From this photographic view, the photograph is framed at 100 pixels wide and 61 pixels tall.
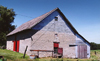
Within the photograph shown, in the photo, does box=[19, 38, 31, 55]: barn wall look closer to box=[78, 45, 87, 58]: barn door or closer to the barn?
the barn

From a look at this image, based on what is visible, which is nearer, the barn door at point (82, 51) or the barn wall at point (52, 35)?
the barn wall at point (52, 35)

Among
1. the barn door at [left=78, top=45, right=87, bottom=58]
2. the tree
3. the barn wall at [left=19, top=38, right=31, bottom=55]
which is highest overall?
the tree

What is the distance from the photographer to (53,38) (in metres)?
17.1

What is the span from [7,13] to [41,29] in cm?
2435

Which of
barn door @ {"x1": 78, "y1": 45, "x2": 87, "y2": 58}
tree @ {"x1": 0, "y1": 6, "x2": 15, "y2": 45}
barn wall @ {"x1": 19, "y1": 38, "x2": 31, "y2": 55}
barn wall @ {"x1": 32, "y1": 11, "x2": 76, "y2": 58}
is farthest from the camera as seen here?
tree @ {"x1": 0, "y1": 6, "x2": 15, "y2": 45}

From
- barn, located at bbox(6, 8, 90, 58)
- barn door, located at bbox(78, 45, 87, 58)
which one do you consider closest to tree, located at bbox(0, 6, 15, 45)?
barn, located at bbox(6, 8, 90, 58)

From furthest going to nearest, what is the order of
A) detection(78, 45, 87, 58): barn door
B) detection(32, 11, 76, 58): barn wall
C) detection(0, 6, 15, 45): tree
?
detection(0, 6, 15, 45): tree < detection(78, 45, 87, 58): barn door < detection(32, 11, 76, 58): barn wall

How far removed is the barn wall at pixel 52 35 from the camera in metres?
15.6

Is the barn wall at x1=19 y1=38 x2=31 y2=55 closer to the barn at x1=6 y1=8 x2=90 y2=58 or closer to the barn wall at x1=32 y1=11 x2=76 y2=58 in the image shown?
the barn at x1=6 y1=8 x2=90 y2=58

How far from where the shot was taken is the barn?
50.4 ft

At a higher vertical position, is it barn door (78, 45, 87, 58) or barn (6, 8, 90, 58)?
barn (6, 8, 90, 58)

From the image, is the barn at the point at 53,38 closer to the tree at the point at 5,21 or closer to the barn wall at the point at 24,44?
the barn wall at the point at 24,44

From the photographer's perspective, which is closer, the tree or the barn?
the barn

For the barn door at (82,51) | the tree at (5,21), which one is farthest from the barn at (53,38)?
the tree at (5,21)
